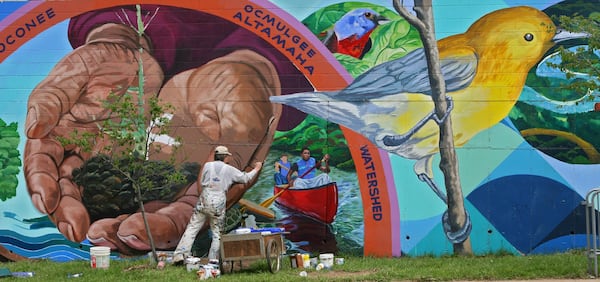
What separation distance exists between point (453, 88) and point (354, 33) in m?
1.73

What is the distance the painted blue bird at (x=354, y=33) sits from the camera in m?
12.6

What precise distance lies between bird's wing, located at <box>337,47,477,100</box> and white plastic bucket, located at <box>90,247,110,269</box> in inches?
166

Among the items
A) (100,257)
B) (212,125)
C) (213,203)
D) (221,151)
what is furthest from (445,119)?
(100,257)

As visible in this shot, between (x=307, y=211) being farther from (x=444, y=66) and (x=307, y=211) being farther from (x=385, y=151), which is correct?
(x=444, y=66)

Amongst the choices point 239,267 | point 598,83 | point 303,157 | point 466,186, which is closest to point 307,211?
point 303,157

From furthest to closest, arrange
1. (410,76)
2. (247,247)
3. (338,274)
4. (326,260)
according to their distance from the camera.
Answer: (410,76) < (326,260) < (338,274) < (247,247)

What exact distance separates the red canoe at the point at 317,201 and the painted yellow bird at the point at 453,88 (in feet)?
3.44

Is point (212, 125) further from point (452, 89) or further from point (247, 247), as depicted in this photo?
point (452, 89)

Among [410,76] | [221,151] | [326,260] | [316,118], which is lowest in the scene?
[326,260]

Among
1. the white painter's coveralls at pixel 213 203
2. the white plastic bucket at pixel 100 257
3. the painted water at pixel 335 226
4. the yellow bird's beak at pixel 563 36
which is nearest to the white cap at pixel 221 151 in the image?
the white painter's coveralls at pixel 213 203

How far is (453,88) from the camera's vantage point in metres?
12.4

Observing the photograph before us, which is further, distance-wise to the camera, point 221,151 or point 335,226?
point 335,226

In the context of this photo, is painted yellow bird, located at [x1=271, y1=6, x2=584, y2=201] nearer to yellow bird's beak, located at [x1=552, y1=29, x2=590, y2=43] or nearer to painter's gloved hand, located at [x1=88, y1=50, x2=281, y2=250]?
yellow bird's beak, located at [x1=552, y1=29, x2=590, y2=43]

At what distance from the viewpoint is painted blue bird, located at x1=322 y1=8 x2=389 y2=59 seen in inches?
496
